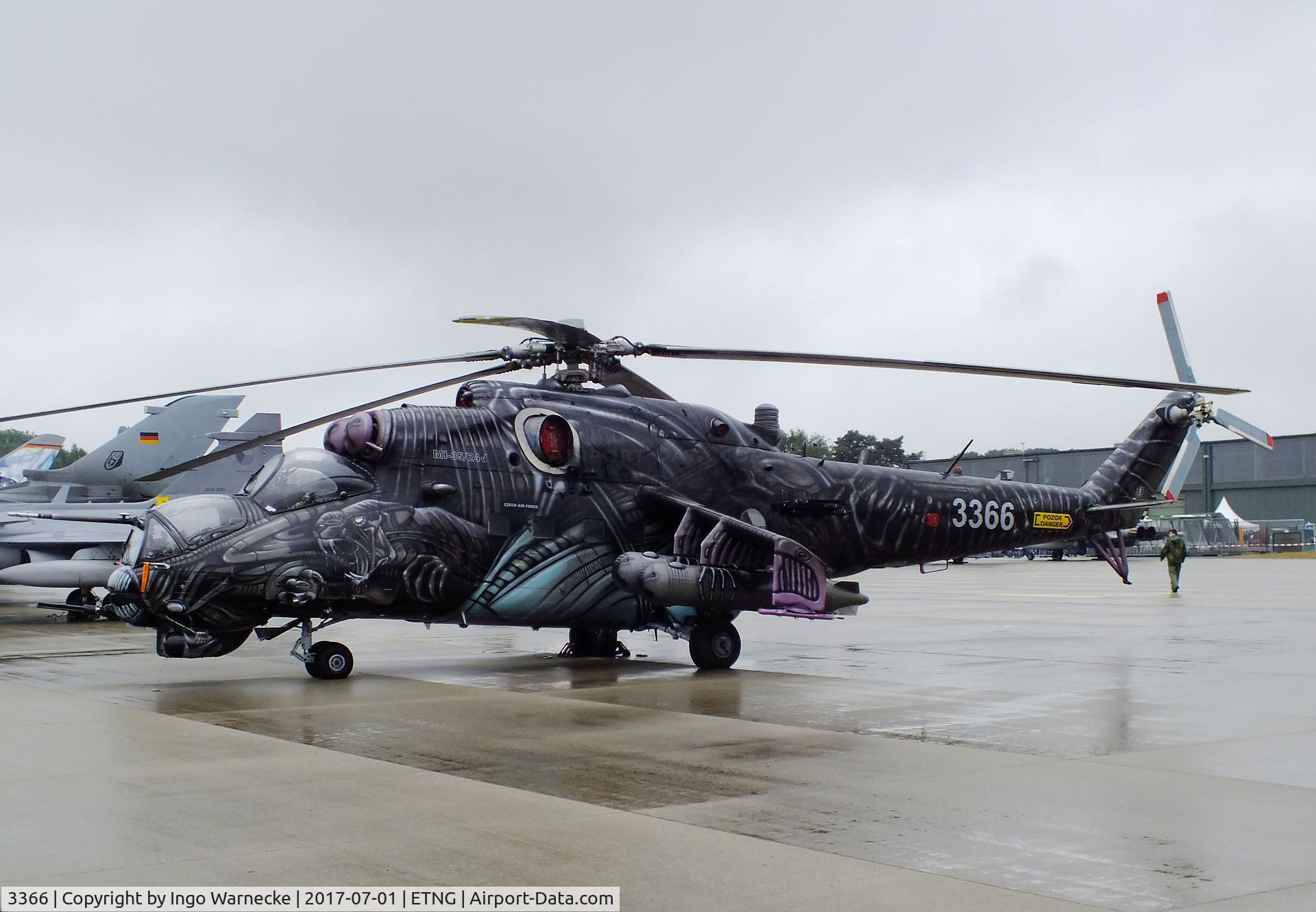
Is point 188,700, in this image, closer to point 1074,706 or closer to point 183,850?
point 183,850

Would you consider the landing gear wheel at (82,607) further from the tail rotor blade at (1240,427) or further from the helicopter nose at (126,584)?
the tail rotor blade at (1240,427)

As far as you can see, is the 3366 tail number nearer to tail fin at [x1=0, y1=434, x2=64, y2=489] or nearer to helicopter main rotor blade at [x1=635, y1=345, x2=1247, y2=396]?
helicopter main rotor blade at [x1=635, y1=345, x2=1247, y2=396]

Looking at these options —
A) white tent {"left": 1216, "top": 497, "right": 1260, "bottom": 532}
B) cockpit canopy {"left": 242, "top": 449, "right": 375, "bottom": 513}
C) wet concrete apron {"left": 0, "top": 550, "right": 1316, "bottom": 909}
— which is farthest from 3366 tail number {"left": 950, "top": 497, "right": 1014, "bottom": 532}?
white tent {"left": 1216, "top": 497, "right": 1260, "bottom": 532}

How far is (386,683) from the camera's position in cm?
1352

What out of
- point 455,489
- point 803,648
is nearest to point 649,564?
point 455,489

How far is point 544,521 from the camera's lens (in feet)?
47.6

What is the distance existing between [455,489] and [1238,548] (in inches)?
2711

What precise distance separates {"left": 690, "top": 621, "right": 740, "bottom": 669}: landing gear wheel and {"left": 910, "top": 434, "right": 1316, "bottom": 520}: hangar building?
232ft

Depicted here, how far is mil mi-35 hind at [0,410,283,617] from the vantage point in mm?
24594

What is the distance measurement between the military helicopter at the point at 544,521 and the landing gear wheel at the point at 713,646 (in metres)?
0.03

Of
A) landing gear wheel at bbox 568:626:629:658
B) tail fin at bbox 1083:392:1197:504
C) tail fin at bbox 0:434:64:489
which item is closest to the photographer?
landing gear wheel at bbox 568:626:629:658

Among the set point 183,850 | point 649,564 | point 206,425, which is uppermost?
point 206,425

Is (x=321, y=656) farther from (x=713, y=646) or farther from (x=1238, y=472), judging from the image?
(x=1238, y=472)

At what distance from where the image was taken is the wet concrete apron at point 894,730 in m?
6.14
